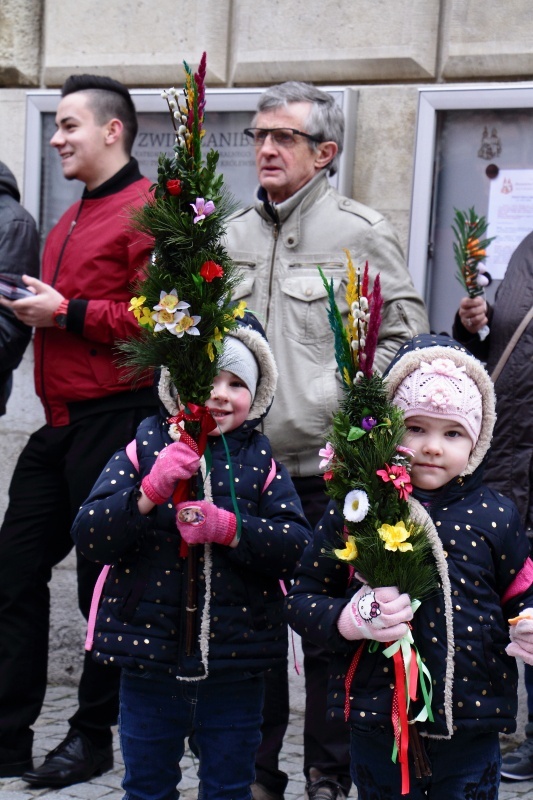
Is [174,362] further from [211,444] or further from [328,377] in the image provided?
[328,377]

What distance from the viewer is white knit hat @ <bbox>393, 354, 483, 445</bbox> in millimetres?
3193

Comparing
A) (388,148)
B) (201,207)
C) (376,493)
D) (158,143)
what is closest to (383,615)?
(376,493)

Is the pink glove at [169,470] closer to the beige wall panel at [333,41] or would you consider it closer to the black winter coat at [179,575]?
the black winter coat at [179,575]

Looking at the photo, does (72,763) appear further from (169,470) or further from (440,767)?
(440,767)

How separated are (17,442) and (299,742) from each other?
6.28ft

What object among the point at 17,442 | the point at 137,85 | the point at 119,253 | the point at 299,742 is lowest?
the point at 299,742

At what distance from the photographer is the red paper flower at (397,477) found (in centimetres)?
299

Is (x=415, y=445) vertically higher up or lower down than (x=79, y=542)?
higher up

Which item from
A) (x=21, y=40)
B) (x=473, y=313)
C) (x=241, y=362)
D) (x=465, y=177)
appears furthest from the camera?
(x=21, y=40)

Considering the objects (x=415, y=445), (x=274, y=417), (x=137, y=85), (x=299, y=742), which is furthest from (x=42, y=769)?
(x=137, y=85)

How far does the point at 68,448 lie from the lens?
4.78 m

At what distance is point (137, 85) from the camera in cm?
603

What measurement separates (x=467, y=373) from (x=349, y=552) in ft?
1.76

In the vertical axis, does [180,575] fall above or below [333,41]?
below
